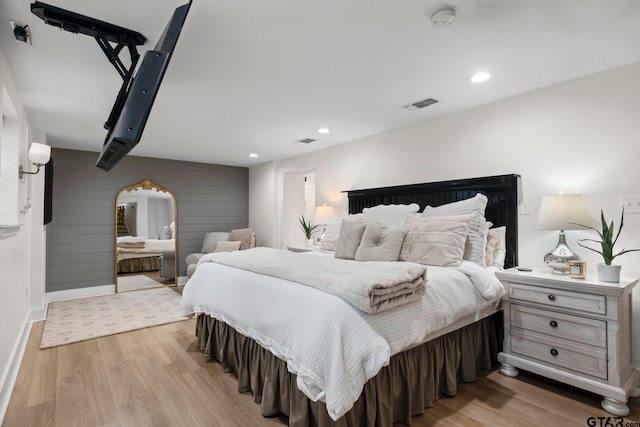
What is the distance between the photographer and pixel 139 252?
570 cm

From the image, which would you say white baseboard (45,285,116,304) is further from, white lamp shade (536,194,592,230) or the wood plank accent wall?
white lamp shade (536,194,592,230)

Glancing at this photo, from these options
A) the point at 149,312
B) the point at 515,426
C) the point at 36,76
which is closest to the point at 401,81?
the point at 515,426

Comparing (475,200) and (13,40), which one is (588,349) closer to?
(475,200)

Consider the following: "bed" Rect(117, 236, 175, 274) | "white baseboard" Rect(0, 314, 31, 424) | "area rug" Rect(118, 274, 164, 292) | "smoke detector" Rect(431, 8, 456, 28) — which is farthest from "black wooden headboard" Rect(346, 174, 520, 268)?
"area rug" Rect(118, 274, 164, 292)

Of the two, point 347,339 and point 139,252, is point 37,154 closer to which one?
point 139,252

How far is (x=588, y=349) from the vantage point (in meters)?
2.09

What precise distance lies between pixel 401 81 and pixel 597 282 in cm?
196

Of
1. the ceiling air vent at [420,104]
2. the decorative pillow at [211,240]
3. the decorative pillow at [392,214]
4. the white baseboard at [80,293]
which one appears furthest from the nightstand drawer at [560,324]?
the white baseboard at [80,293]

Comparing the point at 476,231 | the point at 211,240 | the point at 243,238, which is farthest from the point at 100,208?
the point at 476,231

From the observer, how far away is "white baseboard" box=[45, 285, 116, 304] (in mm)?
4799

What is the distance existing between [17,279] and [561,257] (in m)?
4.50

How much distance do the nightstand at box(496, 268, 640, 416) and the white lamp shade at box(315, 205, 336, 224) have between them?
245 centimetres

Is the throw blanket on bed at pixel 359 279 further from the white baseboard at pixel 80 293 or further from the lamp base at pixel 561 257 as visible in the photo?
the white baseboard at pixel 80 293

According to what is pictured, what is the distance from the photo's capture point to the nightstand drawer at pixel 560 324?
2061 millimetres
